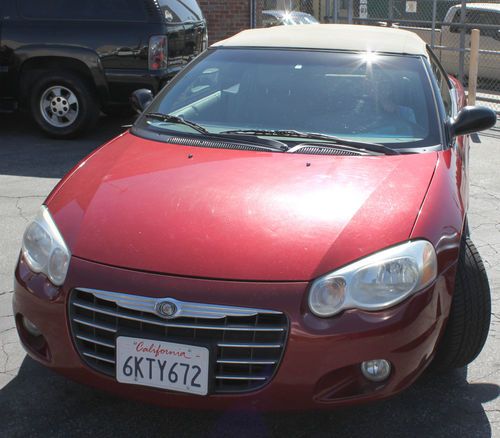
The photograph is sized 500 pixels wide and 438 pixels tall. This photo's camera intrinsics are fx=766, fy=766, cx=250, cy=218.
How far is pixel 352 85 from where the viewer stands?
4.20 metres

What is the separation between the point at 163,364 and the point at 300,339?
507mm

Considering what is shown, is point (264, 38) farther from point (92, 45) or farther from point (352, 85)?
point (92, 45)

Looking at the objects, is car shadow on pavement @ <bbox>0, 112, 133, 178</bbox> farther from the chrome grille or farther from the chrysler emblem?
the chrysler emblem

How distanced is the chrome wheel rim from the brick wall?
5162mm

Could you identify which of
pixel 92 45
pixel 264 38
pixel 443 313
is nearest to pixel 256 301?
pixel 443 313

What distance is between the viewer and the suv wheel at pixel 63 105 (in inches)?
336

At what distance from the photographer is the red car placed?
8.98ft

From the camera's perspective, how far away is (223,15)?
13398 mm

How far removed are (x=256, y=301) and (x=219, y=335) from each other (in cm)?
18

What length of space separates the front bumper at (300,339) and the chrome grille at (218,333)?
0.11ft

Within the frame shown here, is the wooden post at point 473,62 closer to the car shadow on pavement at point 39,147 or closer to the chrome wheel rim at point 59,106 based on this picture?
the car shadow on pavement at point 39,147

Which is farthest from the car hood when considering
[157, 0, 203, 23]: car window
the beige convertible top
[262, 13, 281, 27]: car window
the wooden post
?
[262, 13, 281, 27]: car window

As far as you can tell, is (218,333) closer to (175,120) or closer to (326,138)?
(326,138)

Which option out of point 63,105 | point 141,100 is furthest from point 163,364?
point 63,105
